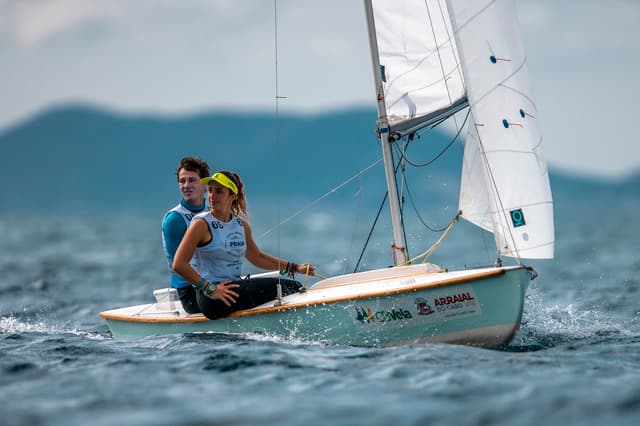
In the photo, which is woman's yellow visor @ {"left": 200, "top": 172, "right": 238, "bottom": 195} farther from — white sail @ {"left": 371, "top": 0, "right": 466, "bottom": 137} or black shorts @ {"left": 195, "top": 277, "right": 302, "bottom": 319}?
white sail @ {"left": 371, "top": 0, "right": 466, "bottom": 137}

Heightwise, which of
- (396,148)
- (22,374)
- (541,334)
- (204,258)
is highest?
(396,148)

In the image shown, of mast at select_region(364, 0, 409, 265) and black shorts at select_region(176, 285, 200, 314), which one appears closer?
black shorts at select_region(176, 285, 200, 314)

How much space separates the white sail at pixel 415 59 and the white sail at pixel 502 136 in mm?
397

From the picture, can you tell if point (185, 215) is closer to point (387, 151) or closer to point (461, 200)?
point (387, 151)

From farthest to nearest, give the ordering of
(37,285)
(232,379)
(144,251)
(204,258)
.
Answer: (144,251), (37,285), (204,258), (232,379)

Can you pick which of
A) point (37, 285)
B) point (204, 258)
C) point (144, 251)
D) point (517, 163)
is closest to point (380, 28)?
point (517, 163)

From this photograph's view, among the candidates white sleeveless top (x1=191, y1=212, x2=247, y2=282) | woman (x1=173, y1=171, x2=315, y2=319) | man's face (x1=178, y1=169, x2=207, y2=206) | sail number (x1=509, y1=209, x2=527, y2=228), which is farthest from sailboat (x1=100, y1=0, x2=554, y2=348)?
man's face (x1=178, y1=169, x2=207, y2=206)

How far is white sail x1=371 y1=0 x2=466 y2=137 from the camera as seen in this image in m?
8.11

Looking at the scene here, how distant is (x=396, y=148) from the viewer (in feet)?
27.5

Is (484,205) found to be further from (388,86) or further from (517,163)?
(388,86)

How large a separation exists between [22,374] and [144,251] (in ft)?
78.1

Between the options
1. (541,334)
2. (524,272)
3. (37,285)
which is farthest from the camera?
(37,285)

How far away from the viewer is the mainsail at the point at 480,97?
7.54 m

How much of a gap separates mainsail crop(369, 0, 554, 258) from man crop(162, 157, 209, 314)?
5.87 ft
